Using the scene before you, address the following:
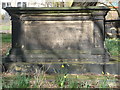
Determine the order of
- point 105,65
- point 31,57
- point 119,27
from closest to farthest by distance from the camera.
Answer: point 105,65 → point 31,57 → point 119,27

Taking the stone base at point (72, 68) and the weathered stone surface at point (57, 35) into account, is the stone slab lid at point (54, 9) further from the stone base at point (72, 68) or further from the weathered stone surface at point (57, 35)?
the stone base at point (72, 68)

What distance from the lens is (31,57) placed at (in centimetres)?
651

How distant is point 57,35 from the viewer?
676 centimetres

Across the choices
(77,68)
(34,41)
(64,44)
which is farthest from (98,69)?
(34,41)

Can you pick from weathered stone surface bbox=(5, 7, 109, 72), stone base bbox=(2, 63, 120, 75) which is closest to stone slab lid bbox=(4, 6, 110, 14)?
weathered stone surface bbox=(5, 7, 109, 72)

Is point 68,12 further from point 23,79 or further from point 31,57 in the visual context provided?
point 23,79

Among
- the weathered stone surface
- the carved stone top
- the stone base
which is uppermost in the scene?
the carved stone top

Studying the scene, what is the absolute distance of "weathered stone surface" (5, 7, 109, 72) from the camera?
6.44 m

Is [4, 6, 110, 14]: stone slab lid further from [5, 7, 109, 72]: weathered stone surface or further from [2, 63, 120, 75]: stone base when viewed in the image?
[2, 63, 120, 75]: stone base

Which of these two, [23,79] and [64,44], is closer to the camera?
[23,79]

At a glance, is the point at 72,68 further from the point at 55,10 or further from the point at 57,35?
the point at 55,10

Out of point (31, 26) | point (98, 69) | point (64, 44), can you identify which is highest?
point (31, 26)

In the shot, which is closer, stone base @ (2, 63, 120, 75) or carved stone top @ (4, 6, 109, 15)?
stone base @ (2, 63, 120, 75)

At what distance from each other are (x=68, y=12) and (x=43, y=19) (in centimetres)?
86
